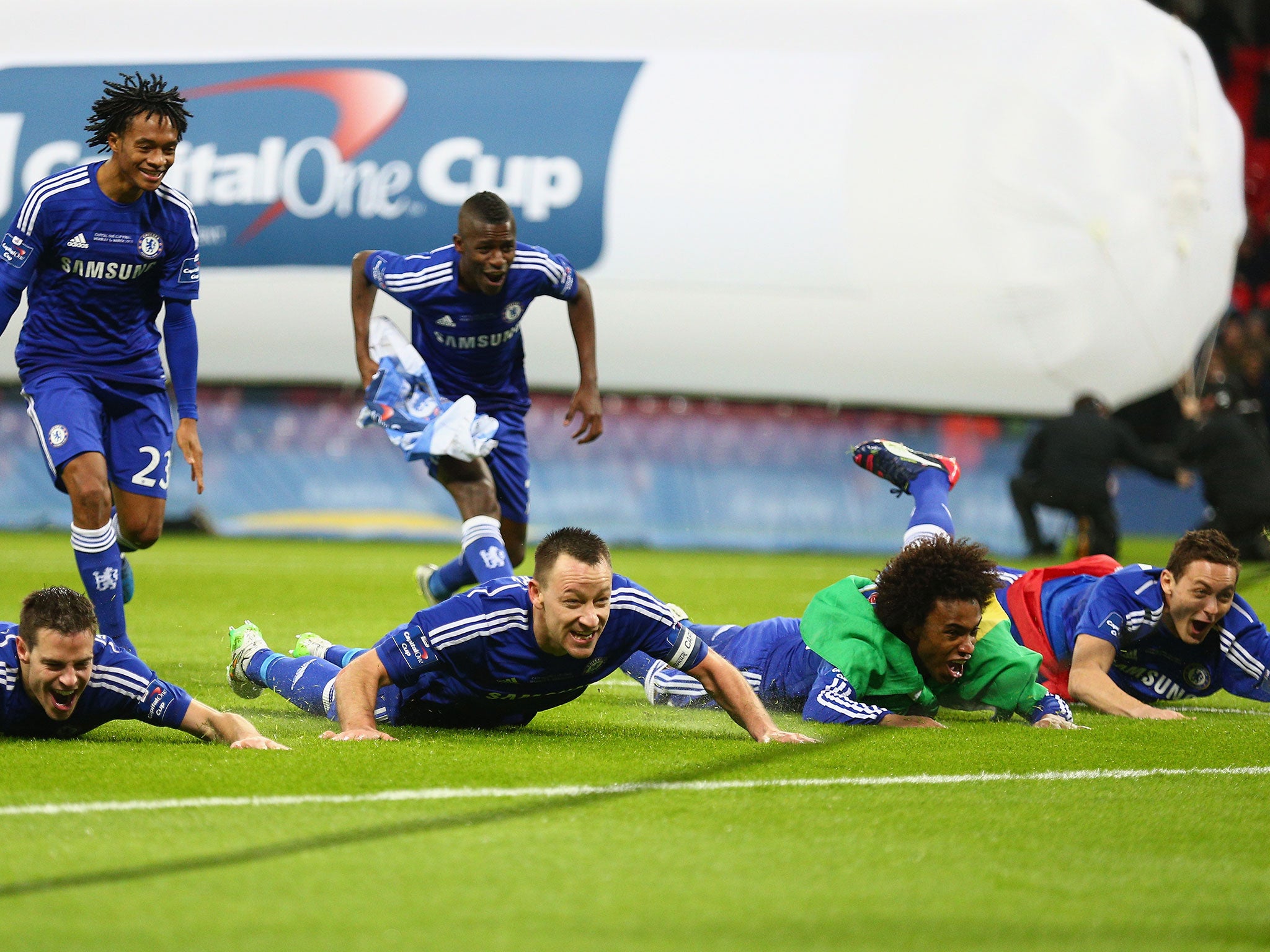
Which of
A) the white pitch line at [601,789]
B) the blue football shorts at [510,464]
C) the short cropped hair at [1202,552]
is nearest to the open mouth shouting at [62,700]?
the white pitch line at [601,789]

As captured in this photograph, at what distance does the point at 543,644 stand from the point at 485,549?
2.31 meters

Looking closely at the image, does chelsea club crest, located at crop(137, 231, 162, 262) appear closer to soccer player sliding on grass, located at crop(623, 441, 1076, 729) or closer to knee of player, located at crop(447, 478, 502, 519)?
knee of player, located at crop(447, 478, 502, 519)

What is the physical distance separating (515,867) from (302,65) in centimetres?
1407

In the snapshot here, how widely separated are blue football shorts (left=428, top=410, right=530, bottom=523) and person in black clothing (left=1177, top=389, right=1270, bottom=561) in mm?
Result: 7964

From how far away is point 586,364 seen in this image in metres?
7.70

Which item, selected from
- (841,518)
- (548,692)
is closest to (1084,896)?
(548,692)

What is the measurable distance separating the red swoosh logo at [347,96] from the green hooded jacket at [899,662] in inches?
438

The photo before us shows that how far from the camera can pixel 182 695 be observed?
4.89 meters

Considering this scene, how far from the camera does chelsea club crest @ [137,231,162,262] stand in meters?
6.25

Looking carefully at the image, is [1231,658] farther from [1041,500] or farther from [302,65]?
[302,65]

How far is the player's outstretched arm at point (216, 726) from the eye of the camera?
4.85 metres

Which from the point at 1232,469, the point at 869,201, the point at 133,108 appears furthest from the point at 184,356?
the point at 1232,469

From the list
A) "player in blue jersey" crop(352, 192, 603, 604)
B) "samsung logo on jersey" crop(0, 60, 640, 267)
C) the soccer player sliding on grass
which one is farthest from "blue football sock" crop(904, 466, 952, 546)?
"samsung logo on jersey" crop(0, 60, 640, 267)

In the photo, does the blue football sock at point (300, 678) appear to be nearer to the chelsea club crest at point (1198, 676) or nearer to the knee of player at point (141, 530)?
the knee of player at point (141, 530)
